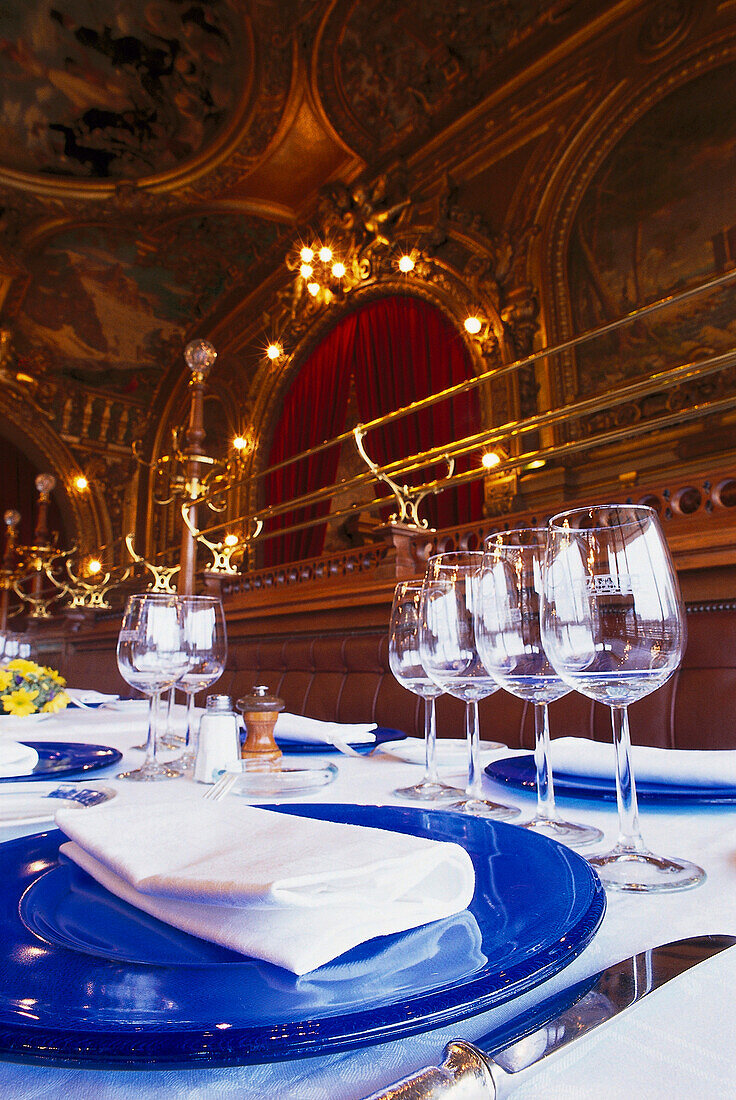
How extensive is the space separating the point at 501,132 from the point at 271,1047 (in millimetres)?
5186

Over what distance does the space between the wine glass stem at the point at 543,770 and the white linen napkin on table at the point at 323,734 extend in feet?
1.24

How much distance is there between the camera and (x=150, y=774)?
70cm

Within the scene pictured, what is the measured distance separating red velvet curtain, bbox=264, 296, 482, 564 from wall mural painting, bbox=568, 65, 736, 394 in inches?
38.1

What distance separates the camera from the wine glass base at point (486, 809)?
20.2 inches

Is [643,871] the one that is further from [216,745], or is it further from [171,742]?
[171,742]

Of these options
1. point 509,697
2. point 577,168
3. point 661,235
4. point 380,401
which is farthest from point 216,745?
point 380,401

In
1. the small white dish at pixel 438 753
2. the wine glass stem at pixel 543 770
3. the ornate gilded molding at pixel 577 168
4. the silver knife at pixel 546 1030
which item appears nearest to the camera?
the silver knife at pixel 546 1030

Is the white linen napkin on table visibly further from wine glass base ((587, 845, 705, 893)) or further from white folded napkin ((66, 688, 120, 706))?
white folded napkin ((66, 688, 120, 706))

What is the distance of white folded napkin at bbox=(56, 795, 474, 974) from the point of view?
23 centimetres

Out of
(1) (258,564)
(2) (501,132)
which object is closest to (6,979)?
(2) (501,132)

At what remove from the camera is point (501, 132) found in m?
4.43

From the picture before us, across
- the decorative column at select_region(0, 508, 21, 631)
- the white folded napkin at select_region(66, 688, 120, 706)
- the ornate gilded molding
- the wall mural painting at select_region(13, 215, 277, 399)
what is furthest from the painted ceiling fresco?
the white folded napkin at select_region(66, 688, 120, 706)

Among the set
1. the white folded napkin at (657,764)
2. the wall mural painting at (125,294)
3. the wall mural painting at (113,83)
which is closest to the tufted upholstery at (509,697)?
the white folded napkin at (657,764)

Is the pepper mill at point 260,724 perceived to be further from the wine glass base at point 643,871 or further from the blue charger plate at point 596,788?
the wine glass base at point 643,871
